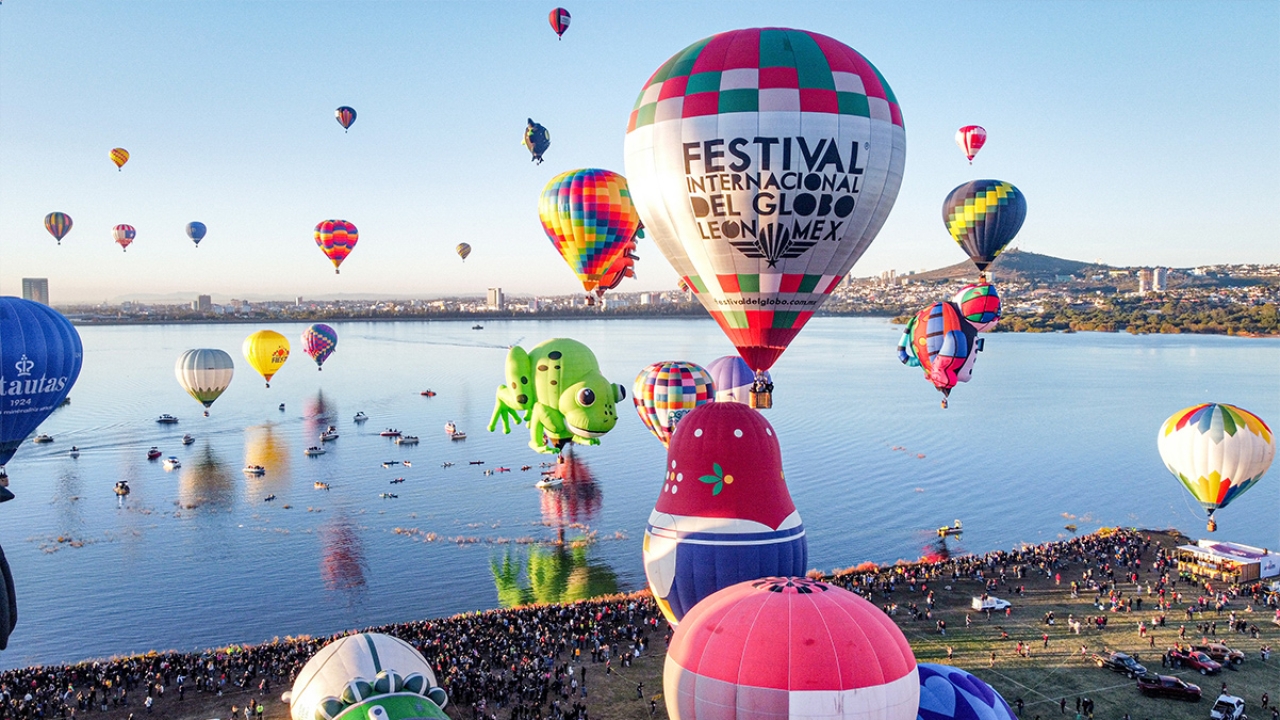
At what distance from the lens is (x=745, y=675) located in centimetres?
768

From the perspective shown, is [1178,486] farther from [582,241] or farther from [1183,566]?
[582,241]

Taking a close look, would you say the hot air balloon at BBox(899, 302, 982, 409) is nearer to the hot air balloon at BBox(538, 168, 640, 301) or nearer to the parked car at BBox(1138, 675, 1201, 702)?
the hot air balloon at BBox(538, 168, 640, 301)

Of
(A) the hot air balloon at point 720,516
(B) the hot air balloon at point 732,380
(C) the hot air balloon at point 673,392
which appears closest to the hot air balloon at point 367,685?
(A) the hot air balloon at point 720,516

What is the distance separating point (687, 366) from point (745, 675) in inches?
653

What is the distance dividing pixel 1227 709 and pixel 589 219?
17700mm

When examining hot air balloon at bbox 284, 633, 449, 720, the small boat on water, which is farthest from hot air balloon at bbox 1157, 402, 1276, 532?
hot air balloon at bbox 284, 633, 449, 720

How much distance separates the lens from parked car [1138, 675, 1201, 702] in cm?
1230

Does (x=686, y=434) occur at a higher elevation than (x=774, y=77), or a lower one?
lower

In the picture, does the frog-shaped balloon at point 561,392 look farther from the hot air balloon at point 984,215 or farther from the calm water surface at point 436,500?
the hot air balloon at point 984,215

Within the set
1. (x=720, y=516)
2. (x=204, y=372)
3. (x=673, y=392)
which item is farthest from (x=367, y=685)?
(x=204, y=372)

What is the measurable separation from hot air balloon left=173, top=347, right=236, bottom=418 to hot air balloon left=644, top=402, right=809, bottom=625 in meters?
26.5

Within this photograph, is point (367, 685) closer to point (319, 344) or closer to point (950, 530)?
point (950, 530)

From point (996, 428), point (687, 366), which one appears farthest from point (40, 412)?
point (996, 428)

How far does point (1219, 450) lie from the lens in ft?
58.2
